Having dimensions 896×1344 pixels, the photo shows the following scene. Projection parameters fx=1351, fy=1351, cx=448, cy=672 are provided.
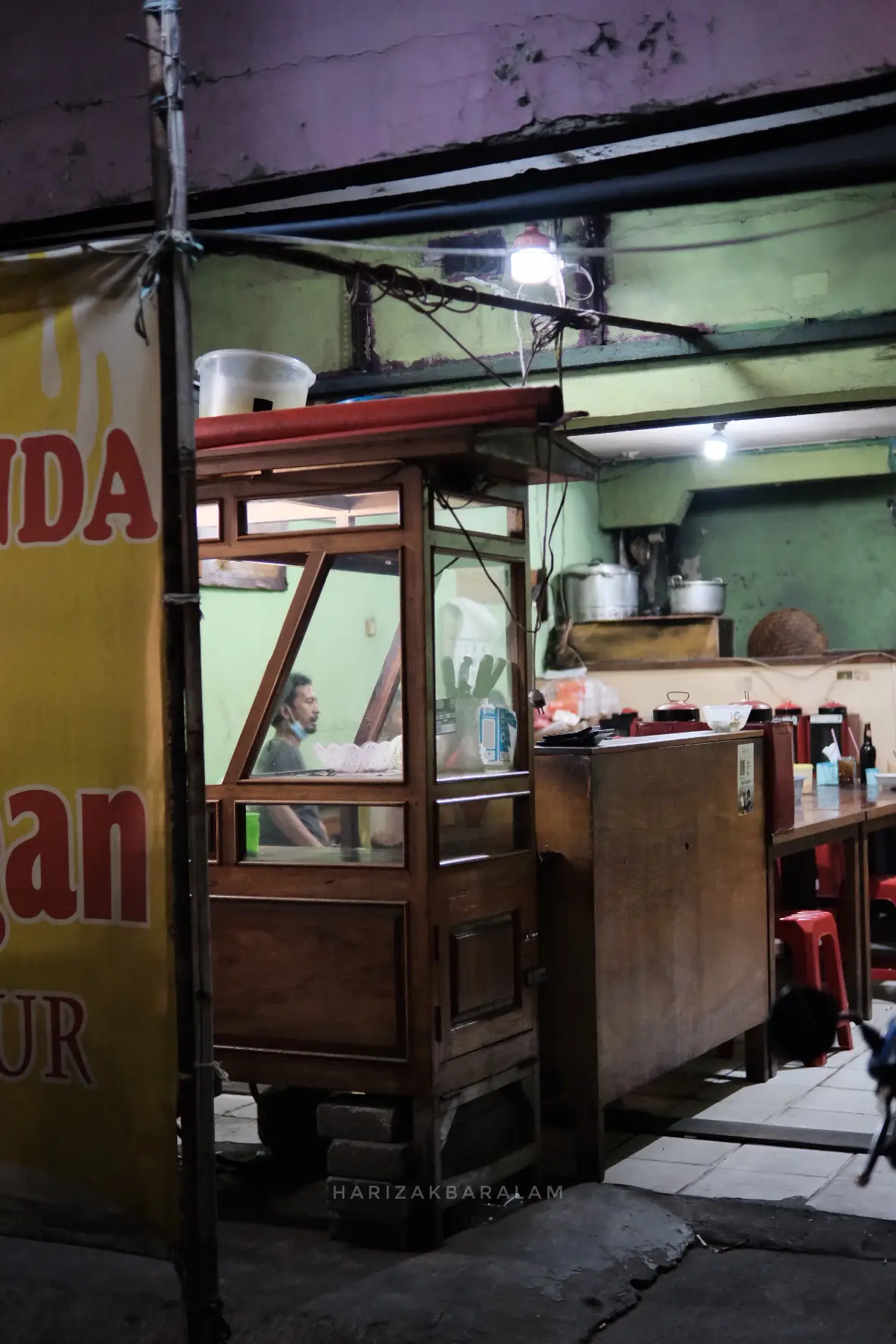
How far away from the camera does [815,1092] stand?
622cm

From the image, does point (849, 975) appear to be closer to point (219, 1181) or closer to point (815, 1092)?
point (815, 1092)

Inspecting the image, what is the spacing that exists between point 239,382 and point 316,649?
1145mm

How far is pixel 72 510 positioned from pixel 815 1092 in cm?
455

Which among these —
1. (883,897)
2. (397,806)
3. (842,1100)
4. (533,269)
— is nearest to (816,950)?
(842,1100)

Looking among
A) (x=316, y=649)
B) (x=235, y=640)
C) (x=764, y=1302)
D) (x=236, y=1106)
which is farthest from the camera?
(x=235, y=640)

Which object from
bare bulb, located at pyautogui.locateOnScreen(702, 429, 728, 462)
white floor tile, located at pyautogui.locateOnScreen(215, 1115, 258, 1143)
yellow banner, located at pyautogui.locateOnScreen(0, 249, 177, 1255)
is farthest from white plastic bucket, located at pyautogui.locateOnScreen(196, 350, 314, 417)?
bare bulb, located at pyautogui.locateOnScreen(702, 429, 728, 462)

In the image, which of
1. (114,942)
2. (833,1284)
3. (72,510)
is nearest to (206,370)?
(72,510)

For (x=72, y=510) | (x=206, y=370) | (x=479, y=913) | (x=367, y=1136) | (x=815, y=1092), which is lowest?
(x=815, y=1092)

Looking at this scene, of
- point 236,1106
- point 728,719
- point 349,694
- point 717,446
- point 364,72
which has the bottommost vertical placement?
point 236,1106

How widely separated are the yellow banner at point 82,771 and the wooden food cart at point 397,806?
4.26ft

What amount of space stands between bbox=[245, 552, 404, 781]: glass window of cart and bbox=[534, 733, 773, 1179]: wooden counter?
69cm

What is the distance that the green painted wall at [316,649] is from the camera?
502cm

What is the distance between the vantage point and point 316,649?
5.57 m

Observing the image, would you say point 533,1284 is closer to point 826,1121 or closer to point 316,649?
point 826,1121
